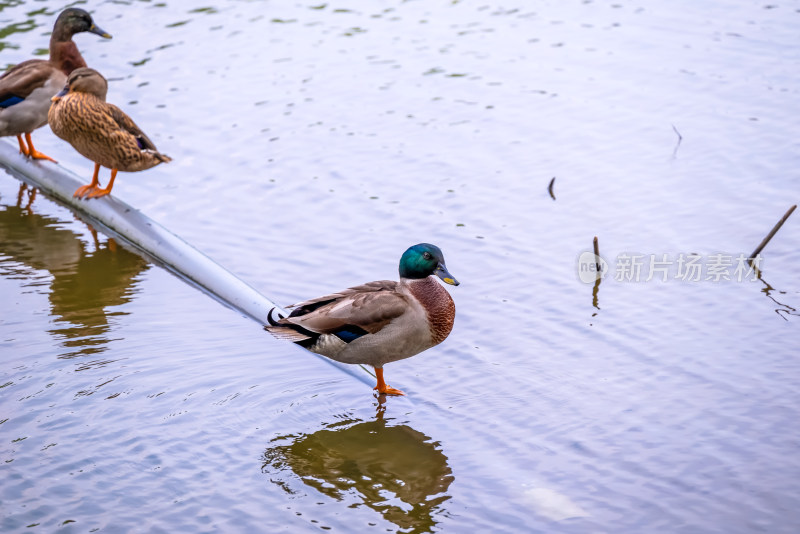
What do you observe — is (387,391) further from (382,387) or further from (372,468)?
(372,468)

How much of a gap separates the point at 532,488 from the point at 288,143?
18.4 feet

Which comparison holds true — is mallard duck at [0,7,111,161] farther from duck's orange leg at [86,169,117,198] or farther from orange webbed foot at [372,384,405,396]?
orange webbed foot at [372,384,405,396]

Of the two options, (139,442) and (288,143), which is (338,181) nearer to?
(288,143)

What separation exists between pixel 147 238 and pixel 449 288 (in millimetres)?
2333

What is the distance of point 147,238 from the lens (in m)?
7.76

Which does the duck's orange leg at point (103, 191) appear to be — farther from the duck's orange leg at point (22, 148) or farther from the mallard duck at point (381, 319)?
the mallard duck at point (381, 319)

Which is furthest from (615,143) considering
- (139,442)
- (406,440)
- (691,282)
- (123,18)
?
(123,18)

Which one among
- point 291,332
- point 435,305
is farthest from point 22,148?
point 435,305

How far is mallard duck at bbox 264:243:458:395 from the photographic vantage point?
5836mm

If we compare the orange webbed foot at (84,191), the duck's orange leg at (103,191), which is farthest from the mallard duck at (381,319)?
the orange webbed foot at (84,191)

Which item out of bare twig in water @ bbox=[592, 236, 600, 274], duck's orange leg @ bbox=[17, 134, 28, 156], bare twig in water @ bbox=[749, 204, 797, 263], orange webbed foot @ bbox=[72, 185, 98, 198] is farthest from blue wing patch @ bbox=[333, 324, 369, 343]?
duck's orange leg @ bbox=[17, 134, 28, 156]

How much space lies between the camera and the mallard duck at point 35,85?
8.80 metres

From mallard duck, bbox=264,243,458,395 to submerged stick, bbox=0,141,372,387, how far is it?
0.48 m

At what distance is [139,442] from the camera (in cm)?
550
